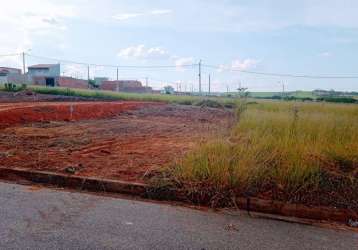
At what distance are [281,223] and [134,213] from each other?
5.67 ft

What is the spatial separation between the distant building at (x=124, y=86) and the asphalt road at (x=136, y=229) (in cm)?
6764

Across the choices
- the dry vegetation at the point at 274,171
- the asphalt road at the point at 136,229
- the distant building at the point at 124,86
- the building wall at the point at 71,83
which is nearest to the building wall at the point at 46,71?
the building wall at the point at 71,83

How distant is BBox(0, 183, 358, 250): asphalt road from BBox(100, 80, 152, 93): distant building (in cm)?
6764

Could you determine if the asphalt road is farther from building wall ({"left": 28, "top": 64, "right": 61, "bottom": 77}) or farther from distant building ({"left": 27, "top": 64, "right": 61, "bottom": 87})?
building wall ({"left": 28, "top": 64, "right": 61, "bottom": 77})

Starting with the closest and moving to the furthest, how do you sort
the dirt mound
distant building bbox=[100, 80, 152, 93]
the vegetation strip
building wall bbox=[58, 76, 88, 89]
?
the vegetation strip, the dirt mound, building wall bbox=[58, 76, 88, 89], distant building bbox=[100, 80, 152, 93]

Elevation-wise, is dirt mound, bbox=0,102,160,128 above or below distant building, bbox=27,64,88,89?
below

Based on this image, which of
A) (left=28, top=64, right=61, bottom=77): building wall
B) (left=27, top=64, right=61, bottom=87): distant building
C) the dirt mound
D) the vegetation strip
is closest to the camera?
the vegetation strip

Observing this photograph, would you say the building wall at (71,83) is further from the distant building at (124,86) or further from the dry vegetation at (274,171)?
the dry vegetation at (274,171)

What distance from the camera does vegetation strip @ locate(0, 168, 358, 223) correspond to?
4.21 metres

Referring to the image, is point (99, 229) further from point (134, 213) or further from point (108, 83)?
point (108, 83)

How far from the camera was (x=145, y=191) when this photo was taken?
15.8ft

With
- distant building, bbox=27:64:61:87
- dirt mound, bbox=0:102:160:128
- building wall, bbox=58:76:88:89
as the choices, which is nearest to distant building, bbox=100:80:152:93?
building wall, bbox=58:76:88:89

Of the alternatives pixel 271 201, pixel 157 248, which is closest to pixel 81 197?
pixel 157 248

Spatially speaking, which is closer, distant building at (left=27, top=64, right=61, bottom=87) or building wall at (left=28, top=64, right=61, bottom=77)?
distant building at (left=27, top=64, right=61, bottom=87)
